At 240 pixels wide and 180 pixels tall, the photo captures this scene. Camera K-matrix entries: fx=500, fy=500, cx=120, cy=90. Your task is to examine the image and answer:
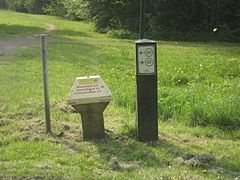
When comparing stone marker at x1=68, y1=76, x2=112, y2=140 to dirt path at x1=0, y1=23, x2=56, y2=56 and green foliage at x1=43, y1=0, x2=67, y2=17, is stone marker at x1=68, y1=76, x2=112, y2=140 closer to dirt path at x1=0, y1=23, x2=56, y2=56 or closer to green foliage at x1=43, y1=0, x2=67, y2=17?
dirt path at x1=0, y1=23, x2=56, y2=56

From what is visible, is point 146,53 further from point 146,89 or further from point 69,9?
point 69,9

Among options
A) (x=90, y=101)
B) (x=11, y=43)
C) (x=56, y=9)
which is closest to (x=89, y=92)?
(x=90, y=101)

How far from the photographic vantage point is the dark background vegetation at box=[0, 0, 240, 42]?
108 feet

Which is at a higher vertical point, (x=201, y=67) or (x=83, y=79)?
(x=83, y=79)

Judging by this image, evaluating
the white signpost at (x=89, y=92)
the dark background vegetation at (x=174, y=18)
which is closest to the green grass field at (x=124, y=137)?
the white signpost at (x=89, y=92)

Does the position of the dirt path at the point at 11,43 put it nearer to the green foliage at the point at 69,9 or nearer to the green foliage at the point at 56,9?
the green foliage at the point at 69,9

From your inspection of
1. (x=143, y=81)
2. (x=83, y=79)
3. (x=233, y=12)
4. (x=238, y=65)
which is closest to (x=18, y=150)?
(x=83, y=79)

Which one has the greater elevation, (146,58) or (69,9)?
(69,9)

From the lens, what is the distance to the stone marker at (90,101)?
632 centimetres

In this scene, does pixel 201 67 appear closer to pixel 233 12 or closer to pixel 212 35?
pixel 212 35

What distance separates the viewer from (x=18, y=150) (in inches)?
234

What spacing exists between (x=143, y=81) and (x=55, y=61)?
31.7 ft

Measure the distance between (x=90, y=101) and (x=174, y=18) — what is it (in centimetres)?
2939

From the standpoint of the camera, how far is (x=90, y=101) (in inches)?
249
